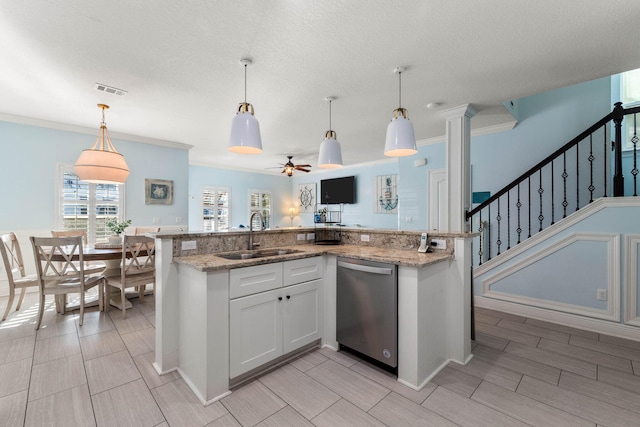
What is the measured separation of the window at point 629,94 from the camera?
4.17 m

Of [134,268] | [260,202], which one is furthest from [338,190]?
[134,268]

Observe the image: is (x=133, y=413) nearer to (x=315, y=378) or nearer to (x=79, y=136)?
(x=315, y=378)

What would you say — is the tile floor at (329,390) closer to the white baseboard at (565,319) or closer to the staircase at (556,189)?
the white baseboard at (565,319)

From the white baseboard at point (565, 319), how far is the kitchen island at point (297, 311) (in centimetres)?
157

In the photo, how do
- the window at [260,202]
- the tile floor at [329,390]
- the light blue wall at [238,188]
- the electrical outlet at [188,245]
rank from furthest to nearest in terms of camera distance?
1. the window at [260,202]
2. the light blue wall at [238,188]
3. the electrical outlet at [188,245]
4. the tile floor at [329,390]

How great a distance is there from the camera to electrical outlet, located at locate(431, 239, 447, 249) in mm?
2491

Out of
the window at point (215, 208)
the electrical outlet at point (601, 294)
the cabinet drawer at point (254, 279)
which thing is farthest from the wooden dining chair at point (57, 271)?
the electrical outlet at point (601, 294)

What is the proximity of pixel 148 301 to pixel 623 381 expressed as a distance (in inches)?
201

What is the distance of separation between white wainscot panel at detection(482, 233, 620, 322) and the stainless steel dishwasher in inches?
94.2

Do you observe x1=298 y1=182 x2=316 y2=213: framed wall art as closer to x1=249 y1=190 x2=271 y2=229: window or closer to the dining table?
x1=249 y1=190 x2=271 y2=229: window

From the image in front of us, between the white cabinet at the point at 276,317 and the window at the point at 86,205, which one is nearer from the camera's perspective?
the white cabinet at the point at 276,317

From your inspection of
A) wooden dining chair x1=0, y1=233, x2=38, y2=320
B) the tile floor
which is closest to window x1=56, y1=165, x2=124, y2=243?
wooden dining chair x1=0, y1=233, x2=38, y2=320

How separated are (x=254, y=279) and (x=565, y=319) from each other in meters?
3.59

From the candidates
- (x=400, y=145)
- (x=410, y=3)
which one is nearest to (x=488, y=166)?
(x=400, y=145)
